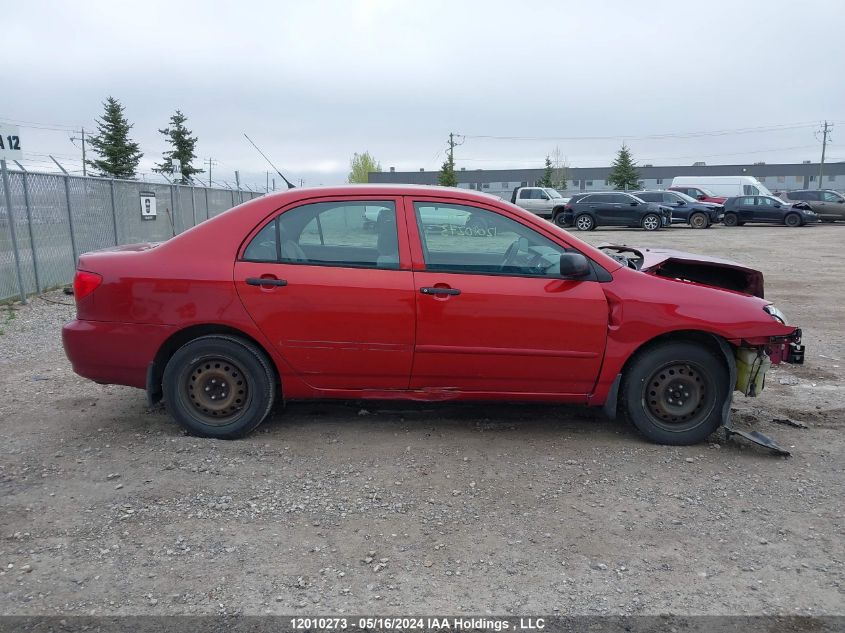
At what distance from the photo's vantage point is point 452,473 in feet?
13.4

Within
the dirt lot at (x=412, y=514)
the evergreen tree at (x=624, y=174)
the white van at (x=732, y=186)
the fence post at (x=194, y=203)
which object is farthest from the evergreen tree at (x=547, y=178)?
the dirt lot at (x=412, y=514)

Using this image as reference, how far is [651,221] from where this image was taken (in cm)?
2947

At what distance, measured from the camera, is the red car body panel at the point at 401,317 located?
14.3 ft

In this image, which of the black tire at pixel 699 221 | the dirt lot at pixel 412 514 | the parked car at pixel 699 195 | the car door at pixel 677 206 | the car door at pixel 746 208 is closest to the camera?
the dirt lot at pixel 412 514

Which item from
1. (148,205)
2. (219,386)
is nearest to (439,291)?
(219,386)

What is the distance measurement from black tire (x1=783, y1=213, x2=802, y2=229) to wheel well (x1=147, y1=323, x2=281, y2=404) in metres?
32.0

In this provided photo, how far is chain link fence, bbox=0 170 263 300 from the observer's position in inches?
405

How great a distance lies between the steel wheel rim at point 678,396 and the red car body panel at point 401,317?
10.7 inches

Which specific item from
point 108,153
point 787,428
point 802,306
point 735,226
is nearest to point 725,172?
point 735,226

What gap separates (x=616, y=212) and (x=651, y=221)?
154cm

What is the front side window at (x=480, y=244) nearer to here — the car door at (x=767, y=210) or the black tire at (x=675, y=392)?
the black tire at (x=675, y=392)

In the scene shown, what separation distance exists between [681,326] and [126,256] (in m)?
3.66

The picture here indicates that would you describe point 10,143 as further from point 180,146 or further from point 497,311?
point 180,146

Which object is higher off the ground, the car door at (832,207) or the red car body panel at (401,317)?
the car door at (832,207)
